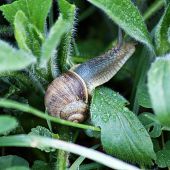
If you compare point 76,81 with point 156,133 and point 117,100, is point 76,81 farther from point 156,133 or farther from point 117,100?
point 156,133

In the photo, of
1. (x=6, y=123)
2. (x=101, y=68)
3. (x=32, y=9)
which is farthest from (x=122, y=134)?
(x=32, y=9)

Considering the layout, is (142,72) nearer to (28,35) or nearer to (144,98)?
(144,98)

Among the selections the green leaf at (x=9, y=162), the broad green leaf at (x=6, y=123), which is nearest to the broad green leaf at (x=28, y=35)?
the broad green leaf at (x=6, y=123)

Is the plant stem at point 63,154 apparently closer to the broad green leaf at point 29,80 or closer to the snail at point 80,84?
the snail at point 80,84

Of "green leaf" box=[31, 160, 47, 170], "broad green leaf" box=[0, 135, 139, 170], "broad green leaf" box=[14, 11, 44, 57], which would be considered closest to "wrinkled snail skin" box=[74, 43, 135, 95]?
"broad green leaf" box=[14, 11, 44, 57]

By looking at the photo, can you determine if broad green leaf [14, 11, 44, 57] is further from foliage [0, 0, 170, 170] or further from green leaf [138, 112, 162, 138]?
green leaf [138, 112, 162, 138]
